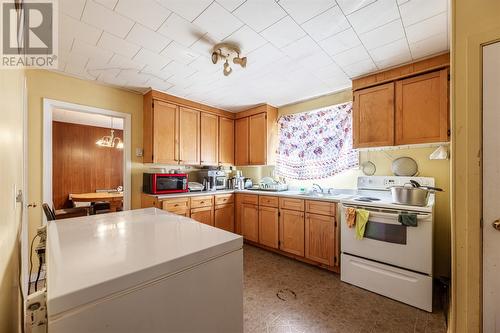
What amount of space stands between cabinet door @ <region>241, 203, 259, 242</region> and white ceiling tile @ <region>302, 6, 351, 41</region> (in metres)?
2.46

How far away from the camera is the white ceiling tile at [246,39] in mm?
1757

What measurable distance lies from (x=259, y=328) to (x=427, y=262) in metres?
1.57

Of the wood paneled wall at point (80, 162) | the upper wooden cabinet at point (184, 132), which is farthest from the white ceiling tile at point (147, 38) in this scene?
the wood paneled wall at point (80, 162)

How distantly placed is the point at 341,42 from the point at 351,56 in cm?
31

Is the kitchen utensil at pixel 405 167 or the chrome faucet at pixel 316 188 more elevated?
the kitchen utensil at pixel 405 167

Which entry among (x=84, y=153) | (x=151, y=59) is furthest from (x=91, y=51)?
(x=84, y=153)

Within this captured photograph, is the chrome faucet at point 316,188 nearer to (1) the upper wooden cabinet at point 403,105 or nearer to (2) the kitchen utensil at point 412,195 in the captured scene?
(1) the upper wooden cabinet at point 403,105

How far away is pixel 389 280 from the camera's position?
201cm

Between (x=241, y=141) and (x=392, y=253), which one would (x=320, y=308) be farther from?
(x=241, y=141)

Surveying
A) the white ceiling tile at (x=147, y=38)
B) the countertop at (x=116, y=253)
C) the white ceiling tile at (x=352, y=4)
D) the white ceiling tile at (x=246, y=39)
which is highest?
the white ceiling tile at (x=352, y=4)

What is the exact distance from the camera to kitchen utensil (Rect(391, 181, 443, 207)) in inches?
76.9

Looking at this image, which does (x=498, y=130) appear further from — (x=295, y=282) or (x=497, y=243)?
(x=295, y=282)

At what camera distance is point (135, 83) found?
9.23 ft

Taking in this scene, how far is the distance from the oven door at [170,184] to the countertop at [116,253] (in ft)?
5.94
